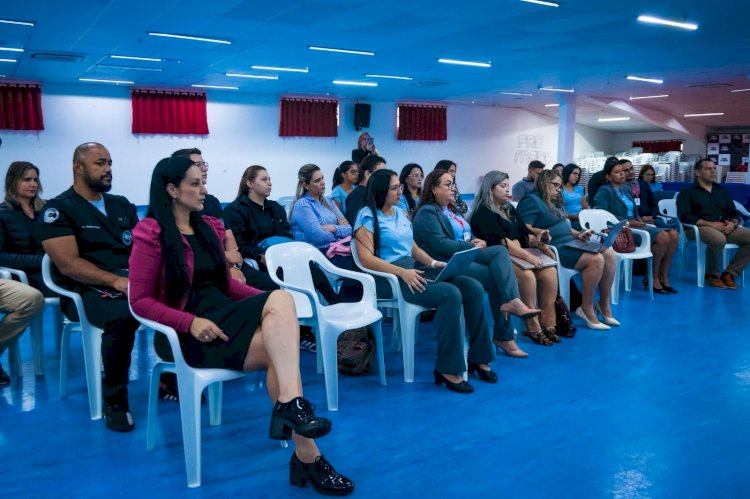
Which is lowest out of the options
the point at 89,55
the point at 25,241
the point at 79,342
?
the point at 79,342

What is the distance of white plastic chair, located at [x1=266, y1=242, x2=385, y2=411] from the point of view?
9.88 feet

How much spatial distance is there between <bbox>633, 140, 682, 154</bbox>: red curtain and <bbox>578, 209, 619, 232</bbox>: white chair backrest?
1554 cm

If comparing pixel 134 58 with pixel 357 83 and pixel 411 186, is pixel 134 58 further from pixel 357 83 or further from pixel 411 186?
pixel 411 186

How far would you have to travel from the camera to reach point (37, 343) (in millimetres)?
3473

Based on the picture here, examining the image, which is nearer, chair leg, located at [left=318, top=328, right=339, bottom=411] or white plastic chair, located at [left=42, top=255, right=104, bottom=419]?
white plastic chair, located at [left=42, top=255, right=104, bottom=419]

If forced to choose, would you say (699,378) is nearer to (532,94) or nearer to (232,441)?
(232,441)

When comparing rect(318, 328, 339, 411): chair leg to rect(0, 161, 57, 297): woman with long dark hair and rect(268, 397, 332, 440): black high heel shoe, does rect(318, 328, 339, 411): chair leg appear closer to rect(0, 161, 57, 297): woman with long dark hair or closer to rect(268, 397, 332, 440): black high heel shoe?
rect(268, 397, 332, 440): black high heel shoe

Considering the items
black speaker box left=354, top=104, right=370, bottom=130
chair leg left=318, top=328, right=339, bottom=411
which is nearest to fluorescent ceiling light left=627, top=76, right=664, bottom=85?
black speaker box left=354, top=104, right=370, bottom=130

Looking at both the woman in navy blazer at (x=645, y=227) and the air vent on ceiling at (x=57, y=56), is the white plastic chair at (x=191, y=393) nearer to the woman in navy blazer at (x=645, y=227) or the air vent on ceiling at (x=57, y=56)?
the woman in navy blazer at (x=645, y=227)

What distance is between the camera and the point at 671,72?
36.1ft

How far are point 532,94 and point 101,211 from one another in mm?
13101

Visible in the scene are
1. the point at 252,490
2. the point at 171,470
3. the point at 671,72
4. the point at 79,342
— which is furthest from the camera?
the point at 671,72

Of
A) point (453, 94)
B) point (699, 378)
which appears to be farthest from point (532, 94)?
point (699, 378)

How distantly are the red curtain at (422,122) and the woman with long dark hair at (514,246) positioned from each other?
12.0 m
